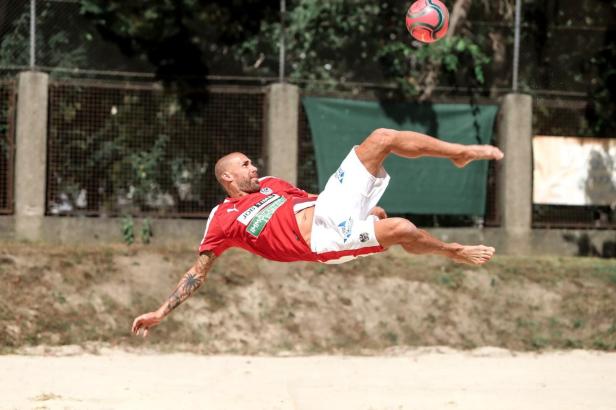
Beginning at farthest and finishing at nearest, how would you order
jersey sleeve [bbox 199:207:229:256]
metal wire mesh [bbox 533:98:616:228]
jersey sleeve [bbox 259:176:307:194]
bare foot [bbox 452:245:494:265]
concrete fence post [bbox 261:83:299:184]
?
metal wire mesh [bbox 533:98:616:228] < concrete fence post [bbox 261:83:299:184] < jersey sleeve [bbox 259:176:307:194] < jersey sleeve [bbox 199:207:229:256] < bare foot [bbox 452:245:494:265]

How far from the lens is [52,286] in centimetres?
1501

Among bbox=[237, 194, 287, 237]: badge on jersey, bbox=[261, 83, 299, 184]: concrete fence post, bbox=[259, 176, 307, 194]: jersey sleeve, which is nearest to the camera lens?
bbox=[237, 194, 287, 237]: badge on jersey

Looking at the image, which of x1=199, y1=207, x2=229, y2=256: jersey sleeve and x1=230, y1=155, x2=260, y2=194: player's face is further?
x1=230, y1=155, x2=260, y2=194: player's face

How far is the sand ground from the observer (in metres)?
11.6

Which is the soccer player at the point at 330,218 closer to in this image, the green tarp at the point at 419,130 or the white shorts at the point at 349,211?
the white shorts at the point at 349,211

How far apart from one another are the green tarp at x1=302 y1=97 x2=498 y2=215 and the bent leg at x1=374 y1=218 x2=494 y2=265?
753cm

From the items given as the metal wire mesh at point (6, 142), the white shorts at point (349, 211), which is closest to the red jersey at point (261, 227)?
the white shorts at point (349, 211)

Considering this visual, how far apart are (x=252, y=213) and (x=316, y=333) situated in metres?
5.82

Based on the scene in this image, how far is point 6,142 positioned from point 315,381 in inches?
246

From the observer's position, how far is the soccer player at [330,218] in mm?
8797

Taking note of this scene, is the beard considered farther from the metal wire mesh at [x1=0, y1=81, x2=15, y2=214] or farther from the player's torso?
the metal wire mesh at [x1=0, y1=81, x2=15, y2=214]

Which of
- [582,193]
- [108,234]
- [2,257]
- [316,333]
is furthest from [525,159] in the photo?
[2,257]

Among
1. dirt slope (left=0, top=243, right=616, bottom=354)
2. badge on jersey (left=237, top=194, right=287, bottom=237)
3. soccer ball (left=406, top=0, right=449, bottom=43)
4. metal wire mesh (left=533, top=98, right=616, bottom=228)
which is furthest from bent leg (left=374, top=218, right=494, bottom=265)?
metal wire mesh (left=533, top=98, right=616, bottom=228)

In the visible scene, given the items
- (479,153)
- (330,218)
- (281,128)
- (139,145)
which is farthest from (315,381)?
(139,145)
